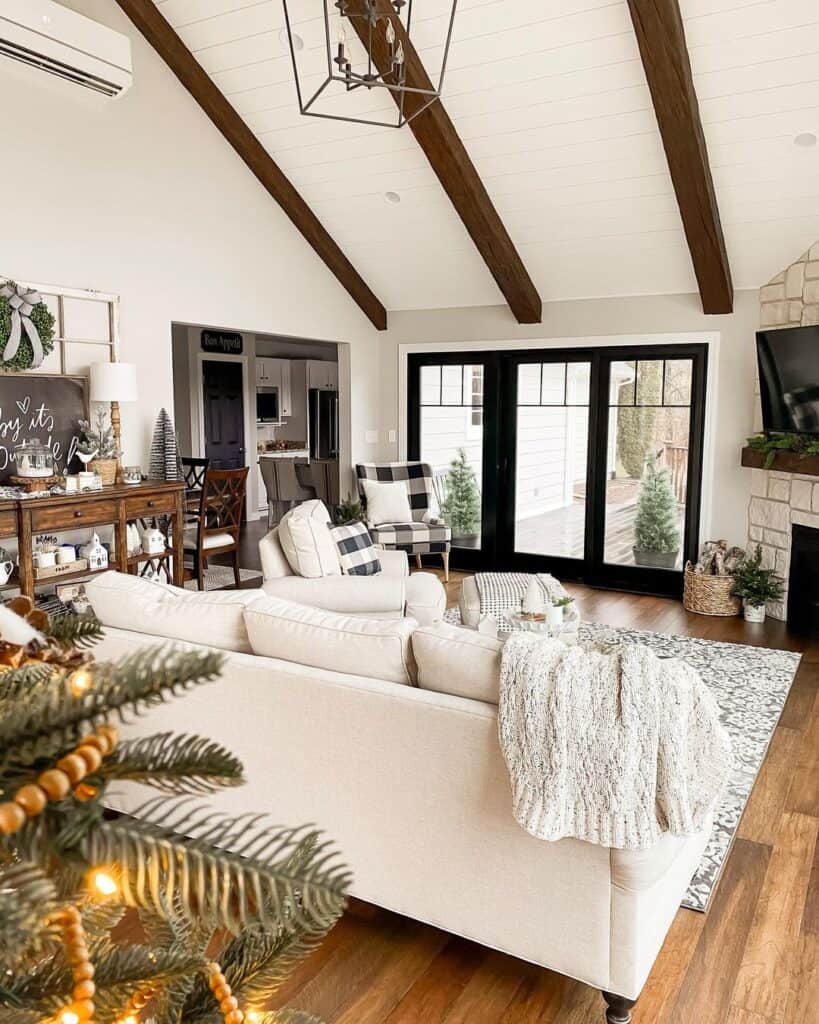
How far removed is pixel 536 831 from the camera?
2.03 metres

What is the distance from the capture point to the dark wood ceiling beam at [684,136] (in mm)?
4371

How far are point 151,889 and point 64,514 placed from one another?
15.3 feet

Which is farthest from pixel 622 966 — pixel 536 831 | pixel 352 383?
pixel 352 383

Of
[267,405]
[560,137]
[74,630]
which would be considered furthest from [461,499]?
[74,630]

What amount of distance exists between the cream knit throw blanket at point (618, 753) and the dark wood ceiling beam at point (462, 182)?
413cm

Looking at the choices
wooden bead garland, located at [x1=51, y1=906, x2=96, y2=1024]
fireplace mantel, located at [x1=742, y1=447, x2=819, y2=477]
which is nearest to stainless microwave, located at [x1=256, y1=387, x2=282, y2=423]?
fireplace mantel, located at [x1=742, y1=447, x2=819, y2=477]

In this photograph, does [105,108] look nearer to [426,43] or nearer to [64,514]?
[426,43]

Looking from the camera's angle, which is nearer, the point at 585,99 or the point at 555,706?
the point at 555,706

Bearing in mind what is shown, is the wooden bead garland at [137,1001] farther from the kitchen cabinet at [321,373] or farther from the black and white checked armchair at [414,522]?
the kitchen cabinet at [321,373]

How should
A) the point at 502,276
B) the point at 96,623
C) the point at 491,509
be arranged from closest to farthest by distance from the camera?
the point at 96,623 < the point at 502,276 < the point at 491,509

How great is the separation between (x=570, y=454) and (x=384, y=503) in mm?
1668

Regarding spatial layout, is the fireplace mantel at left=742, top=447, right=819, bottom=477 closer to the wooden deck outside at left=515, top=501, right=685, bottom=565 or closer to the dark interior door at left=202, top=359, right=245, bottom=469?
the wooden deck outside at left=515, top=501, right=685, bottom=565

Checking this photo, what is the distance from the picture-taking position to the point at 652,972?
7.93 feet

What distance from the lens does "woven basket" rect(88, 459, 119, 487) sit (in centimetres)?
541
